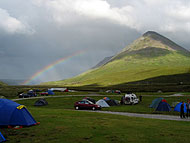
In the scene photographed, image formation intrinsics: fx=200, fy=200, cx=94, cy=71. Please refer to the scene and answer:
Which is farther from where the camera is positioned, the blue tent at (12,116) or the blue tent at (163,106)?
the blue tent at (163,106)

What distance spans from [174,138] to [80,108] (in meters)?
28.2

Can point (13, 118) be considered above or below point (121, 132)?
above

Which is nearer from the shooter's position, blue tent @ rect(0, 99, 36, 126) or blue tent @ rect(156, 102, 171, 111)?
blue tent @ rect(0, 99, 36, 126)

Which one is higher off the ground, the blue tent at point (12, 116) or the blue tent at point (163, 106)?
the blue tent at point (12, 116)

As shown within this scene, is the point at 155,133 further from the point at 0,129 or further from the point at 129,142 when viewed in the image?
the point at 0,129

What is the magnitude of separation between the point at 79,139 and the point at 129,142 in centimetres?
375

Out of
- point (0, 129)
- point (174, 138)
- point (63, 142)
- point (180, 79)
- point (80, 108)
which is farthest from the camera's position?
point (180, 79)

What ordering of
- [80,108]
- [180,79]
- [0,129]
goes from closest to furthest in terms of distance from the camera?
[0,129], [80,108], [180,79]

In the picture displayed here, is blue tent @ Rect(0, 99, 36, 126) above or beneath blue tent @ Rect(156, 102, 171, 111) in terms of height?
above

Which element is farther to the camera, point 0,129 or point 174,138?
point 0,129

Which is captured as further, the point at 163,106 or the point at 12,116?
the point at 163,106

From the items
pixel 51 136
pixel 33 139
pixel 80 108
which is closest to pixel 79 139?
pixel 51 136

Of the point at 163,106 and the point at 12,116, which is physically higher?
the point at 12,116

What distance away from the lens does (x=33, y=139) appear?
1521 cm
